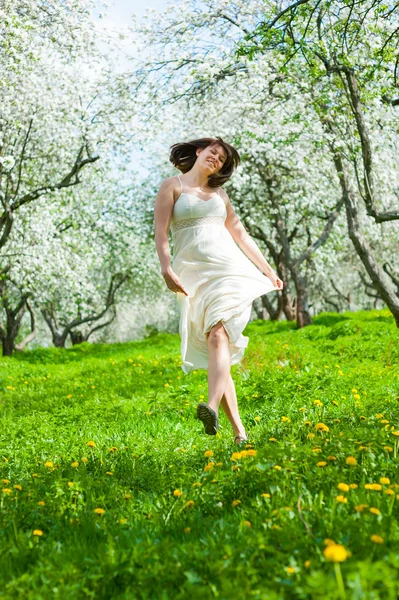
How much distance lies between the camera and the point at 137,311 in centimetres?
5453

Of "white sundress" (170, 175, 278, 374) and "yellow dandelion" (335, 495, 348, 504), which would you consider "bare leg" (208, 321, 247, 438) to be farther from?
"yellow dandelion" (335, 495, 348, 504)

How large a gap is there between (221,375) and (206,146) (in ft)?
6.29

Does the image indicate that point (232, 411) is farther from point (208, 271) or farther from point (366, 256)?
point (366, 256)

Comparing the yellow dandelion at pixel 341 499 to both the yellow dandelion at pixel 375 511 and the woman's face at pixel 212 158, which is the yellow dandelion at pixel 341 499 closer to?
the yellow dandelion at pixel 375 511

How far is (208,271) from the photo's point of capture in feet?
16.4

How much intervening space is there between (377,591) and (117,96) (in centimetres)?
1507

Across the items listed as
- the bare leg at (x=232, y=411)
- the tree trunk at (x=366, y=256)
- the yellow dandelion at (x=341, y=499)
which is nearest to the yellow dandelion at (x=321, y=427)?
the bare leg at (x=232, y=411)

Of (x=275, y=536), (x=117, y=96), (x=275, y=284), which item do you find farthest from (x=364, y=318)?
(x=275, y=536)

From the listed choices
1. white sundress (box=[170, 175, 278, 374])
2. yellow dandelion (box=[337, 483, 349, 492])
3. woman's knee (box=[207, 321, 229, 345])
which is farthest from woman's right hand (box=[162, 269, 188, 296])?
yellow dandelion (box=[337, 483, 349, 492])

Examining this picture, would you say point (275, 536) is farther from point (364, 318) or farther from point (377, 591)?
point (364, 318)

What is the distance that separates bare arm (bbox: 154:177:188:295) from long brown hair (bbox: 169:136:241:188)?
1.39ft

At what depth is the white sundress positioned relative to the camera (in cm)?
494

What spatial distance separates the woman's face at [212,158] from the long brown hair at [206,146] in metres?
0.05

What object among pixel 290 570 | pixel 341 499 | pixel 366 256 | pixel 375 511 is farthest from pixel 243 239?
pixel 366 256
